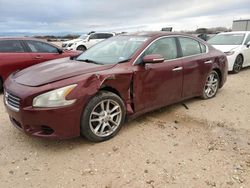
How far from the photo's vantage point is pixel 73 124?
342cm

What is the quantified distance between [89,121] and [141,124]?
111 centimetres

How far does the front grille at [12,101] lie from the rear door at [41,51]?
385 cm

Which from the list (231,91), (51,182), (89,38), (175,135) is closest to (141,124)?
(175,135)

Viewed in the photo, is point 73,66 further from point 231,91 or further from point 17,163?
point 231,91

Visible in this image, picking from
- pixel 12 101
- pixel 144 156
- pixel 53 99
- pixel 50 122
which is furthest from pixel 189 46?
pixel 12 101

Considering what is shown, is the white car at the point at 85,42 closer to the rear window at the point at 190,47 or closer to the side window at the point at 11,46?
the side window at the point at 11,46

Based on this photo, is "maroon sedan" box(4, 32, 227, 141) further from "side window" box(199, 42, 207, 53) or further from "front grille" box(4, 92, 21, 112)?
"side window" box(199, 42, 207, 53)

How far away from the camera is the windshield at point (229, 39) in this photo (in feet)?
31.4

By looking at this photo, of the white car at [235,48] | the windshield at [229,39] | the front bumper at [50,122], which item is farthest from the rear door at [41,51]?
the windshield at [229,39]

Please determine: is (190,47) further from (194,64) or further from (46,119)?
(46,119)

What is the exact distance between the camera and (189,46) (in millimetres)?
5184

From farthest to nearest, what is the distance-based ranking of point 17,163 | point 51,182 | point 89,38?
point 89,38
point 17,163
point 51,182

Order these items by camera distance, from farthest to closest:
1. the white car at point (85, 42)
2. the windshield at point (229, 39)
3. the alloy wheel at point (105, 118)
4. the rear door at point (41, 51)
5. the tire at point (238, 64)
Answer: the white car at point (85, 42)
the windshield at point (229, 39)
the tire at point (238, 64)
the rear door at point (41, 51)
the alloy wheel at point (105, 118)

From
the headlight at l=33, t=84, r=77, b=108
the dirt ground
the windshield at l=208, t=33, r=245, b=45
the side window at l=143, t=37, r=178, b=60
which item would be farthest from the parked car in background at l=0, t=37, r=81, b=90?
the windshield at l=208, t=33, r=245, b=45
